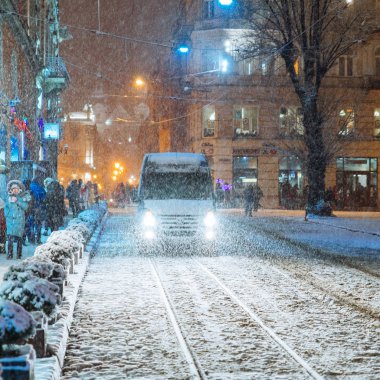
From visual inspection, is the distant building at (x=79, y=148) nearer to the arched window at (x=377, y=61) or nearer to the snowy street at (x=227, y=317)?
the arched window at (x=377, y=61)

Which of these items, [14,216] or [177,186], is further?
[177,186]

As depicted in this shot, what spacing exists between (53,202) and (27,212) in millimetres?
4353

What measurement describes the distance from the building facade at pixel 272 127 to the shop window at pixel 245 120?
0.22 feet

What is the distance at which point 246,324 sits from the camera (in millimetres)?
8258

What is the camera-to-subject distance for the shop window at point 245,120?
47531 millimetres

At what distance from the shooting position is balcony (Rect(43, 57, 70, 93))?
121 ft

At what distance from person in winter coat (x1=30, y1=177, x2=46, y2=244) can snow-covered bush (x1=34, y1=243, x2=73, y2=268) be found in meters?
7.09

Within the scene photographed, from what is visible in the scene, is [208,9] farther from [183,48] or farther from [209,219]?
[209,219]

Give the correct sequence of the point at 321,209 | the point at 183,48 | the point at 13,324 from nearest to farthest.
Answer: the point at 13,324, the point at 183,48, the point at 321,209

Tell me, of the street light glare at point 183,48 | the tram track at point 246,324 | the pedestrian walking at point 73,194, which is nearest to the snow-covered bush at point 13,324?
the tram track at point 246,324

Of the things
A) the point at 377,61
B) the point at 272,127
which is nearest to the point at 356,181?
the point at 272,127

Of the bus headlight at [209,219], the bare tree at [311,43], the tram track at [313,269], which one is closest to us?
the tram track at [313,269]

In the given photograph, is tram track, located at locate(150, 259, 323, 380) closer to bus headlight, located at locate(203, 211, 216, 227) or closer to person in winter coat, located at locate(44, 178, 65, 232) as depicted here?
bus headlight, located at locate(203, 211, 216, 227)

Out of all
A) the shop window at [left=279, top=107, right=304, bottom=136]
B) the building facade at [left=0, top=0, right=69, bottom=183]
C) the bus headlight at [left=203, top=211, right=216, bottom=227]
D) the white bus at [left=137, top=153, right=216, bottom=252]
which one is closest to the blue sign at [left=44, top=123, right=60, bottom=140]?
the building facade at [left=0, top=0, right=69, bottom=183]
